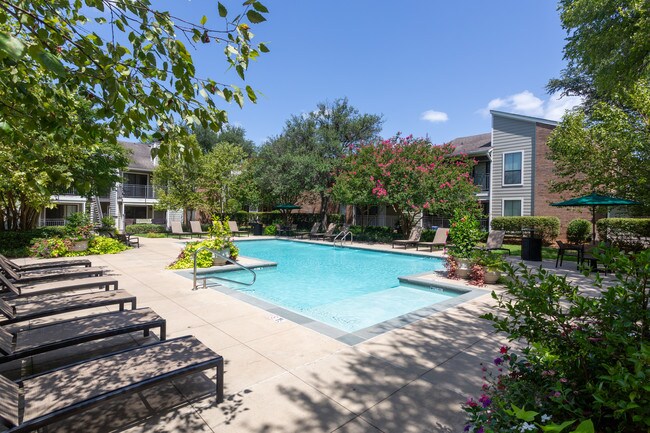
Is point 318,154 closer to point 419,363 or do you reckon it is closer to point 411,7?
point 411,7

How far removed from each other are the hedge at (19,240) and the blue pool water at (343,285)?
8.83 metres

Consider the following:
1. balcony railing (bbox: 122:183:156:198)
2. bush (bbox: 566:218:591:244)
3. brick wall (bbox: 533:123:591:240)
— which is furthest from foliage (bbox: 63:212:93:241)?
bush (bbox: 566:218:591:244)

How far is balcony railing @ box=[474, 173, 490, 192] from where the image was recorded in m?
24.2

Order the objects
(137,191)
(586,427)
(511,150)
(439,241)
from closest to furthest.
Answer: (586,427) → (439,241) → (511,150) → (137,191)

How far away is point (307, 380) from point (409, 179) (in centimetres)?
1580

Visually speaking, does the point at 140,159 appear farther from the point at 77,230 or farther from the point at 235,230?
the point at 77,230

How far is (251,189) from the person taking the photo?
27.8 m

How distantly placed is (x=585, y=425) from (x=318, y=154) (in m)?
25.8

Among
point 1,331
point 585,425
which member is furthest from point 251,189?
point 585,425

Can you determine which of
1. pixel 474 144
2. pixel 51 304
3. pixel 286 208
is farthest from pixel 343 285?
pixel 474 144

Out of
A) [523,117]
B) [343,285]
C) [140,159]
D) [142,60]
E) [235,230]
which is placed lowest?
[343,285]

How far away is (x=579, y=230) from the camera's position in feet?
63.2

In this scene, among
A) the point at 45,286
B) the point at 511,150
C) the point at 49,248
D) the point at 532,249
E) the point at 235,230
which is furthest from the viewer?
the point at 235,230

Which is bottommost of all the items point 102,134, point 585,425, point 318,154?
point 585,425
